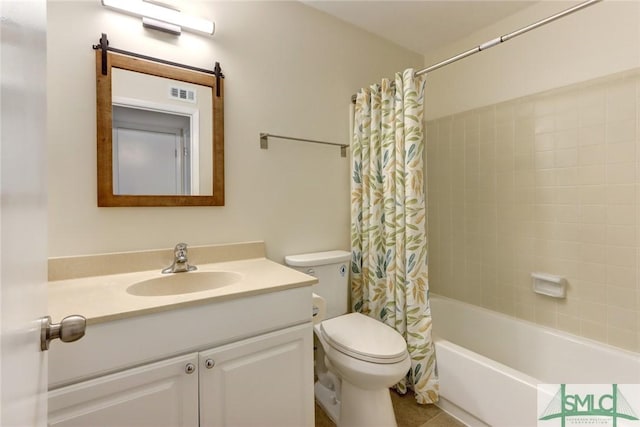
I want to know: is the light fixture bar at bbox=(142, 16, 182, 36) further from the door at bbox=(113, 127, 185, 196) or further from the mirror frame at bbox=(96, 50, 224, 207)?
the door at bbox=(113, 127, 185, 196)

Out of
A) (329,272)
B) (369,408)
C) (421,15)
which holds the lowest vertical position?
(369,408)

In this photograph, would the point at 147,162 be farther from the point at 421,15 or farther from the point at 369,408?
the point at 421,15

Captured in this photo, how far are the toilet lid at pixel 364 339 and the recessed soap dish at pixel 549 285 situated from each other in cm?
104

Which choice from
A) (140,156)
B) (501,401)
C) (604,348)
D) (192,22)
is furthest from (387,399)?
(192,22)

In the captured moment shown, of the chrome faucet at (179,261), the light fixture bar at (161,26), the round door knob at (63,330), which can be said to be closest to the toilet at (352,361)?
the chrome faucet at (179,261)

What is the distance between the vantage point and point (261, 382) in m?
1.15

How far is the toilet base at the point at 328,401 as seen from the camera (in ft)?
5.26

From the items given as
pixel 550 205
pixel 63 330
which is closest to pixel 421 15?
pixel 550 205

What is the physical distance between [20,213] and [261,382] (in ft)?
3.34

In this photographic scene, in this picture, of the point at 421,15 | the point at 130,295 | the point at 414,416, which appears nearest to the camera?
the point at 130,295

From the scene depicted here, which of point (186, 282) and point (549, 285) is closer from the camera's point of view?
point (186, 282)

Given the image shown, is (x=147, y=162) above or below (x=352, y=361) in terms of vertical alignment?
above

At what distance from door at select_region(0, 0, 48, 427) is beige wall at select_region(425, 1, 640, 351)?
7.42ft

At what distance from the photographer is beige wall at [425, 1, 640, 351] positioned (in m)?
1.57
